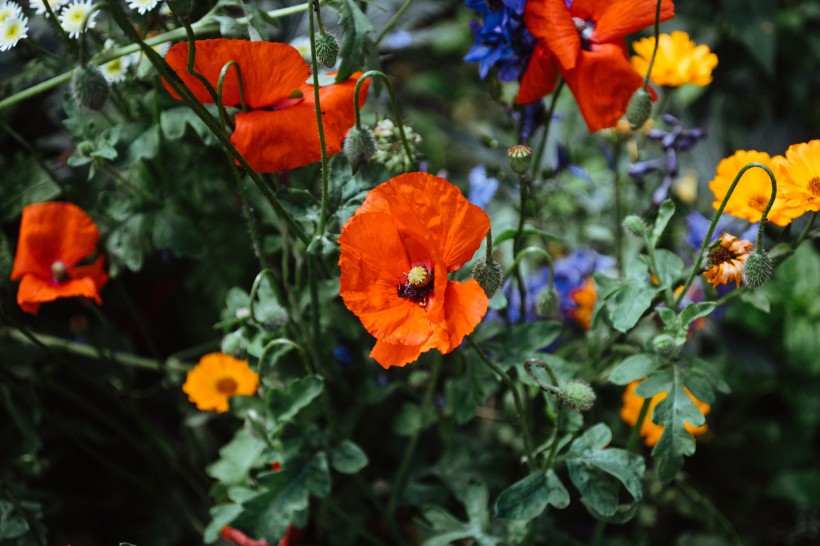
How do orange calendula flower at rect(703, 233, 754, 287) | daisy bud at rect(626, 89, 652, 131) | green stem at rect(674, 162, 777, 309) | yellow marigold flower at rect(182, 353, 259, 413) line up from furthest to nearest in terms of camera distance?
1. yellow marigold flower at rect(182, 353, 259, 413)
2. daisy bud at rect(626, 89, 652, 131)
3. orange calendula flower at rect(703, 233, 754, 287)
4. green stem at rect(674, 162, 777, 309)

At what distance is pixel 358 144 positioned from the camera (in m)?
0.97

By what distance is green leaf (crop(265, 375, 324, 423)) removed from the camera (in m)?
1.09

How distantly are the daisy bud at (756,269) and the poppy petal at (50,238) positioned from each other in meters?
0.97

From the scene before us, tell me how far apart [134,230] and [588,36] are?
79cm

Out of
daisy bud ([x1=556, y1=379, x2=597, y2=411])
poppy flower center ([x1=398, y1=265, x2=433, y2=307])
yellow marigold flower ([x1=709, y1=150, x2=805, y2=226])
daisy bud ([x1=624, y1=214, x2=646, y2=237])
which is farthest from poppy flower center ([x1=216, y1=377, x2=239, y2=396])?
yellow marigold flower ([x1=709, y1=150, x2=805, y2=226])

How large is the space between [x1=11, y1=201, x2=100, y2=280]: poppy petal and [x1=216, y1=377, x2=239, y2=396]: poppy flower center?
0.30 m

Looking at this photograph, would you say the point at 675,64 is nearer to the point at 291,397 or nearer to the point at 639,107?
the point at 639,107

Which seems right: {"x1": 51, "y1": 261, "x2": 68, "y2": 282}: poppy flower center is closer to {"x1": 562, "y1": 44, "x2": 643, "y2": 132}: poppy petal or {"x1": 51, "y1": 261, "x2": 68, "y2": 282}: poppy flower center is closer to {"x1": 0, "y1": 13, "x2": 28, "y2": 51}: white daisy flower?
{"x1": 0, "y1": 13, "x2": 28, "y2": 51}: white daisy flower

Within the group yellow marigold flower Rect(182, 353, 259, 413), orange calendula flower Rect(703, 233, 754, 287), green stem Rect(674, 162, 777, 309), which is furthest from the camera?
yellow marigold flower Rect(182, 353, 259, 413)

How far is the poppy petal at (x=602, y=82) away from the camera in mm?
1061

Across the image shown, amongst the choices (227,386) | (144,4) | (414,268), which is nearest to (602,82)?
(414,268)

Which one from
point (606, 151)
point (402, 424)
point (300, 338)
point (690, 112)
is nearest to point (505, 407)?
point (402, 424)

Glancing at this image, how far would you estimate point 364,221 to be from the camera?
0.87m

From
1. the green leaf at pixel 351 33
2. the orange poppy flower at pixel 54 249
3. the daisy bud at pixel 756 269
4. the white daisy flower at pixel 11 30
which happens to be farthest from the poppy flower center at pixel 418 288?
the white daisy flower at pixel 11 30
